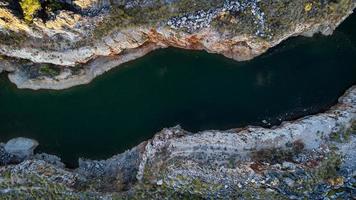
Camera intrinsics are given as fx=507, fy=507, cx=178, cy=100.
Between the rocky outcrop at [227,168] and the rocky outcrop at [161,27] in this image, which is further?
the rocky outcrop at [161,27]

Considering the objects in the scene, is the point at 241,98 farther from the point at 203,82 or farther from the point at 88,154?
the point at 88,154

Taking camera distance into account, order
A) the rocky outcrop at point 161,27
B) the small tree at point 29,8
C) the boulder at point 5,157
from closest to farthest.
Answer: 1. the small tree at point 29,8
2. the rocky outcrop at point 161,27
3. the boulder at point 5,157

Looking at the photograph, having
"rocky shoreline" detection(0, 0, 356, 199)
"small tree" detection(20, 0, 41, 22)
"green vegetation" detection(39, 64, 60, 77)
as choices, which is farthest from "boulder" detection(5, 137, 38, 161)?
"small tree" detection(20, 0, 41, 22)

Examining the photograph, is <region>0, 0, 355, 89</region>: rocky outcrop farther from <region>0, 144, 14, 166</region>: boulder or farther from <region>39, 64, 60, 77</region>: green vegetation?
<region>0, 144, 14, 166</region>: boulder

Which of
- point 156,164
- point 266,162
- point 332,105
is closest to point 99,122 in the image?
point 156,164

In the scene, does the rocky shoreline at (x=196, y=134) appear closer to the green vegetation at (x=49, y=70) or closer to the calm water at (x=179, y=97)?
the green vegetation at (x=49, y=70)

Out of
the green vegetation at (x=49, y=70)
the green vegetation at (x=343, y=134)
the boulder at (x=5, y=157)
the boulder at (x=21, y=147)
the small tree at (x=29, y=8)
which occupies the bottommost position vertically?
the boulder at (x=5, y=157)

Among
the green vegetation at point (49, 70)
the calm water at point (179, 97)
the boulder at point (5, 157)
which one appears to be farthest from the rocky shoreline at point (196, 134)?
the calm water at point (179, 97)
